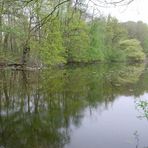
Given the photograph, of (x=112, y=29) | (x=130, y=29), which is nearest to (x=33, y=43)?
(x=112, y=29)

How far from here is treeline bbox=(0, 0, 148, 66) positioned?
14987 mm

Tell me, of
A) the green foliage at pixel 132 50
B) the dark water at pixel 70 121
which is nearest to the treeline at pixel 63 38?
the green foliage at pixel 132 50

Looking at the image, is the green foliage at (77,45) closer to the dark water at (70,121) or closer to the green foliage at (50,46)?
the green foliage at (50,46)

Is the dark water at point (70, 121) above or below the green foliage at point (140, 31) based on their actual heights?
below

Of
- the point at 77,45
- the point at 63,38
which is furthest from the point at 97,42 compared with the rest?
the point at 63,38

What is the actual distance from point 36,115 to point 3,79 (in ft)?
40.4

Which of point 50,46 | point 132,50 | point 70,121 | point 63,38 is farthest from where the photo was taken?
point 132,50

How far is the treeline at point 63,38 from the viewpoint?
14987 millimetres

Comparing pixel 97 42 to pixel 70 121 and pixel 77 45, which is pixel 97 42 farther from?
pixel 70 121

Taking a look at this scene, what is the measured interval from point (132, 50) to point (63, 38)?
3408cm

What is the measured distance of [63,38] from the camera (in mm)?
37906

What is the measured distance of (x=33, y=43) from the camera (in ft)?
107

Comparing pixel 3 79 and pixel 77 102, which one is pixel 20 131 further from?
pixel 3 79

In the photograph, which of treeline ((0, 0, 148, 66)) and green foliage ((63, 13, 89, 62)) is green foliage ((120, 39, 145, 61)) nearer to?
treeline ((0, 0, 148, 66))
